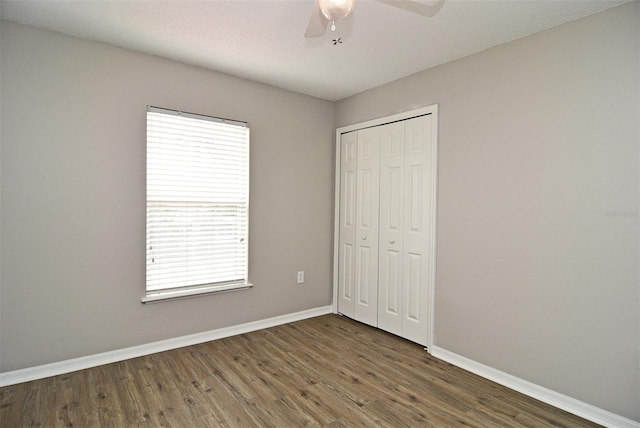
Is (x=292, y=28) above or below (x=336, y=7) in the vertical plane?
above

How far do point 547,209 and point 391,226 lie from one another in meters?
1.42

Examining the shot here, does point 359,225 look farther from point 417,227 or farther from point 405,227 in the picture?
point 417,227

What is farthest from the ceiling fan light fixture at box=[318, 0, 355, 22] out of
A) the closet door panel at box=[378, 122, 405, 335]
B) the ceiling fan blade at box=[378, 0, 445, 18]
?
the closet door panel at box=[378, 122, 405, 335]

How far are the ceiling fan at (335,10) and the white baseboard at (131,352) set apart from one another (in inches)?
107

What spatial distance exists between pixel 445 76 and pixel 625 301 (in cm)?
210

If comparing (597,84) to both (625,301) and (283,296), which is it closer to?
(625,301)

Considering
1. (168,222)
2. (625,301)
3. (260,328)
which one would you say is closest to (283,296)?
(260,328)

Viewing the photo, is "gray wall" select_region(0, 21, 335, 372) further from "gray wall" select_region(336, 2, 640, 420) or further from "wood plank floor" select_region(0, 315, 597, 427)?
"gray wall" select_region(336, 2, 640, 420)

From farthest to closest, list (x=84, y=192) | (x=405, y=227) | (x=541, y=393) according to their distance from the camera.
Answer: (x=405, y=227)
(x=84, y=192)
(x=541, y=393)

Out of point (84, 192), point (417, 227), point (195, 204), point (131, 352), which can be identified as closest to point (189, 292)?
point (131, 352)

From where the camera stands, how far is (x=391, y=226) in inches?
139

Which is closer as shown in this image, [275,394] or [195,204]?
[275,394]

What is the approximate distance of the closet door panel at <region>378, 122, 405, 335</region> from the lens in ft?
11.3

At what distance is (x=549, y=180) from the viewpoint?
2.39 m
